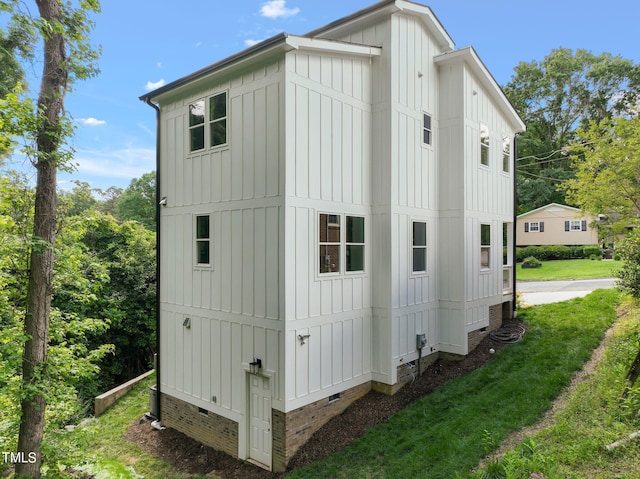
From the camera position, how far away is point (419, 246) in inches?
386

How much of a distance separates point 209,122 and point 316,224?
355 centimetres

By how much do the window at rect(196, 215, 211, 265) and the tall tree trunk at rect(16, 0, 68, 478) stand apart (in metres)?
3.10

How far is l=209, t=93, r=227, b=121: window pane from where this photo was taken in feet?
28.0

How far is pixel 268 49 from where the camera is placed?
24.1 ft

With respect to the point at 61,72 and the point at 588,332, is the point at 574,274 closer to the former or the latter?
the point at 588,332

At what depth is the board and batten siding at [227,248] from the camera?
7.51 m

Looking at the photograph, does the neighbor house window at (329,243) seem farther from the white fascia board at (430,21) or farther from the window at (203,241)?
the white fascia board at (430,21)

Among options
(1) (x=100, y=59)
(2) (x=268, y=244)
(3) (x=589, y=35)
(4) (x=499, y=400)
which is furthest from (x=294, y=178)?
(3) (x=589, y=35)

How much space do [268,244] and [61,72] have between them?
4.43m

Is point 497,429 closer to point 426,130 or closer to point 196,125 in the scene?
point 426,130

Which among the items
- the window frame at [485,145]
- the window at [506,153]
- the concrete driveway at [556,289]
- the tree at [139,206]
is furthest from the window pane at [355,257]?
the tree at [139,206]

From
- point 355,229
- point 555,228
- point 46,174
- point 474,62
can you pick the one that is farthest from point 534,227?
point 46,174

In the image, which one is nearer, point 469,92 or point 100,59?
point 100,59

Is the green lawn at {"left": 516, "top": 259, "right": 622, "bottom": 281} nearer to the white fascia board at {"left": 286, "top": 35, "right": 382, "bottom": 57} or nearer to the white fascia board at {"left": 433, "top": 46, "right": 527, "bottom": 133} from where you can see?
the white fascia board at {"left": 433, "top": 46, "right": 527, "bottom": 133}
